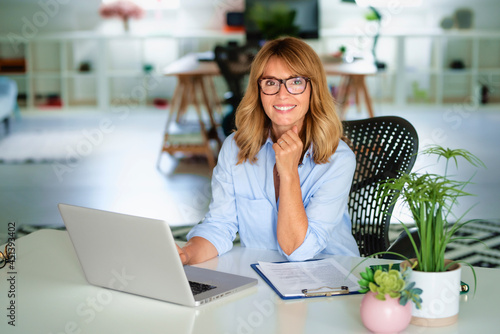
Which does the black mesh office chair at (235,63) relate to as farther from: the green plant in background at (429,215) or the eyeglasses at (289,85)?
the green plant in background at (429,215)

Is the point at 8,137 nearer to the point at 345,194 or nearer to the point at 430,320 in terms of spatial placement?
the point at 345,194

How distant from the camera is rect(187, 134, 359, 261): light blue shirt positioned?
1.54 metres

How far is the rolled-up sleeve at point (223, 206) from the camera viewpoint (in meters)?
1.58

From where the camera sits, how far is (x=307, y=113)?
1.68 m

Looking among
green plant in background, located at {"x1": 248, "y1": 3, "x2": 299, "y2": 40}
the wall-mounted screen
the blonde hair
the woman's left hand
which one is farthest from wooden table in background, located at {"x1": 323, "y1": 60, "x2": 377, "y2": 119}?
the woman's left hand

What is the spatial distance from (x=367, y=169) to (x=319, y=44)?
7217 mm

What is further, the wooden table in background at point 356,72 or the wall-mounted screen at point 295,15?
the wall-mounted screen at point 295,15

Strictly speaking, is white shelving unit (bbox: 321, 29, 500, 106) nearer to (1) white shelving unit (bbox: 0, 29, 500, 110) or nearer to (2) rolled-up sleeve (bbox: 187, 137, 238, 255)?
(1) white shelving unit (bbox: 0, 29, 500, 110)

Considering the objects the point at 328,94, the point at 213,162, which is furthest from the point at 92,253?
the point at 213,162

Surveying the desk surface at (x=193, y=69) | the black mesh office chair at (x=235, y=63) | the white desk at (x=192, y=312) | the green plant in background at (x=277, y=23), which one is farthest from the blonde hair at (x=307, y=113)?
the green plant in background at (x=277, y=23)

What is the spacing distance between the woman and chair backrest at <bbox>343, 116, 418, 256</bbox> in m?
0.19

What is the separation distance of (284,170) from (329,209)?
0.14m

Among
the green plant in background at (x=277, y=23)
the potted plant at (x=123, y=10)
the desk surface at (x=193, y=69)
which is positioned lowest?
the desk surface at (x=193, y=69)

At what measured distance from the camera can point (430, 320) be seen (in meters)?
1.04
